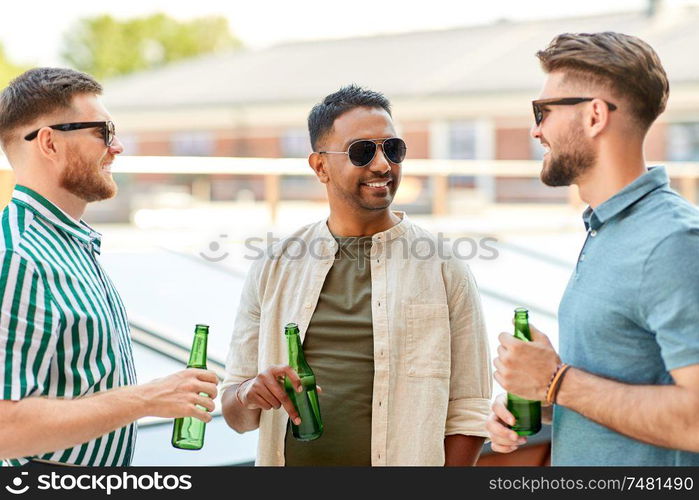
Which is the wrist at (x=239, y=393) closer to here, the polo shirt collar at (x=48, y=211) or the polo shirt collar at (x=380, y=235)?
the polo shirt collar at (x=380, y=235)

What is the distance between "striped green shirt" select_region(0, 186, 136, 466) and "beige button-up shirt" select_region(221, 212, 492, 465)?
0.34m

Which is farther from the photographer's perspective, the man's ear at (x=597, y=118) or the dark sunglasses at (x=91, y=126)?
the dark sunglasses at (x=91, y=126)

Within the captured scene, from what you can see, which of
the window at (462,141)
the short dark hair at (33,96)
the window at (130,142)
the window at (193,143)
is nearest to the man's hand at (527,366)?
the short dark hair at (33,96)

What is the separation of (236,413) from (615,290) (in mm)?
1006

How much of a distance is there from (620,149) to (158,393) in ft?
3.39

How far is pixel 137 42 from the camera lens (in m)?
42.7

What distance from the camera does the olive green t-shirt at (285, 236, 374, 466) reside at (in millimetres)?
2139

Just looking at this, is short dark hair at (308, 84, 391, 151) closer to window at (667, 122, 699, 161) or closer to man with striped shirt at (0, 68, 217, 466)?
man with striped shirt at (0, 68, 217, 466)

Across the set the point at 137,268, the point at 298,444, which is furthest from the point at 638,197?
the point at 137,268

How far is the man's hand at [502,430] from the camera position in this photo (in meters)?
1.84

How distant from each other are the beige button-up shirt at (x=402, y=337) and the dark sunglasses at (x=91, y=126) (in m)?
0.48

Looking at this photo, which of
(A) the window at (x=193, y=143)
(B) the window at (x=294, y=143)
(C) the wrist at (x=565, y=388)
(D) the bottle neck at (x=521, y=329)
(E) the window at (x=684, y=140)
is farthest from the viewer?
(A) the window at (x=193, y=143)

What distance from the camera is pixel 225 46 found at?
46.1 meters

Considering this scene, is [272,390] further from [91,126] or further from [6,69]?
[6,69]
